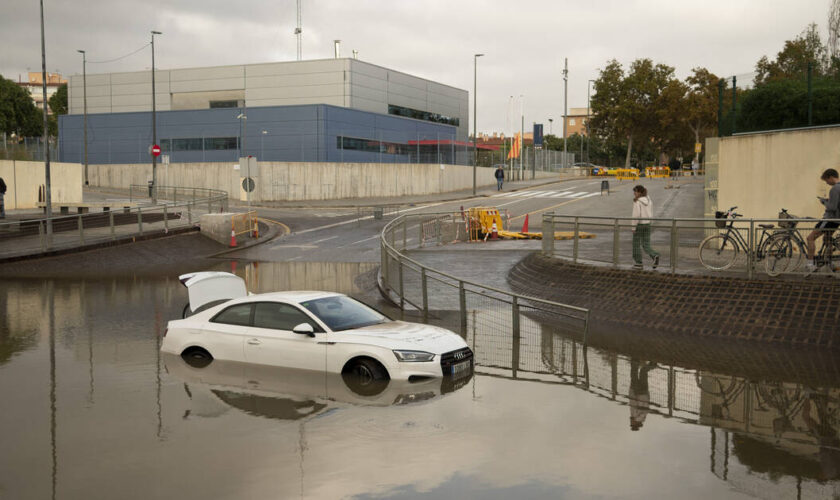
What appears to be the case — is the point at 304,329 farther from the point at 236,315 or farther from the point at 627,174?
the point at 627,174

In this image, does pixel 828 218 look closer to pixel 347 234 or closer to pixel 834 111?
pixel 834 111

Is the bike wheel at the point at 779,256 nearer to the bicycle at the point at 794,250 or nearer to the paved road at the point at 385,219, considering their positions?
the bicycle at the point at 794,250

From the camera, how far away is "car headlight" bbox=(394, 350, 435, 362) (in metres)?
10.5

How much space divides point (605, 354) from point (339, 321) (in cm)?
439

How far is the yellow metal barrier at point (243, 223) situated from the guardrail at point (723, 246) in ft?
58.6

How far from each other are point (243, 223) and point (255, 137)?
3916 centimetres

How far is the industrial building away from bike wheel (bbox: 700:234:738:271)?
50787mm

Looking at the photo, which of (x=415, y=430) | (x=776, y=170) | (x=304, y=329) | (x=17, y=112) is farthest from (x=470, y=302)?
(x=17, y=112)

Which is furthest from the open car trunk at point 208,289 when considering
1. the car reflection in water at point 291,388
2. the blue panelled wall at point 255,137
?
the blue panelled wall at point 255,137

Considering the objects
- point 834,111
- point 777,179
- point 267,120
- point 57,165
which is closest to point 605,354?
point 777,179

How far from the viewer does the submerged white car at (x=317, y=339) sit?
34.8 ft

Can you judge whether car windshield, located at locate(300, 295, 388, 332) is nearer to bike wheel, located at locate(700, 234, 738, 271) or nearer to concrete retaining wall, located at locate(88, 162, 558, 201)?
bike wheel, located at locate(700, 234, 738, 271)

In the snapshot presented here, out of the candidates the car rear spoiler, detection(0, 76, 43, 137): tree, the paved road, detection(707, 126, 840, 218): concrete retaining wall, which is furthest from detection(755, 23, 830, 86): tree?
detection(0, 76, 43, 137): tree

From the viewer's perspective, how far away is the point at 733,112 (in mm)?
24344
